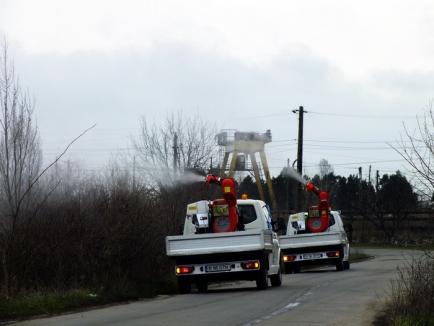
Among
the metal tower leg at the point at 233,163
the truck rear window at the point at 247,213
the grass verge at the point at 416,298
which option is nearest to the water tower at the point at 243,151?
the metal tower leg at the point at 233,163

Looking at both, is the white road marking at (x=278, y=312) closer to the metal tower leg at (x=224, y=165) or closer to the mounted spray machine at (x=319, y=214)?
the mounted spray machine at (x=319, y=214)

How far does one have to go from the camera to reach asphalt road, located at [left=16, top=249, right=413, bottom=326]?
532 inches

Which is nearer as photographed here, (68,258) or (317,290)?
(68,258)

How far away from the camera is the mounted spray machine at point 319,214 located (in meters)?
31.0

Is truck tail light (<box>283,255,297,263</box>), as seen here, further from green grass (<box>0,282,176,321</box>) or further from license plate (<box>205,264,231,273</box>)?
green grass (<box>0,282,176,321</box>)

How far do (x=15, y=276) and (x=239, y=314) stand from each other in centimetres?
520

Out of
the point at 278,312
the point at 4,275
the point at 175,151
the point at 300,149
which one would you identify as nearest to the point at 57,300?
the point at 4,275

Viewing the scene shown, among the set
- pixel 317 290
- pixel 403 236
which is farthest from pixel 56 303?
pixel 403 236

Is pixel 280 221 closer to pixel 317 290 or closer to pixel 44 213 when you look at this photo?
pixel 317 290

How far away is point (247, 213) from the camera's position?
22531mm

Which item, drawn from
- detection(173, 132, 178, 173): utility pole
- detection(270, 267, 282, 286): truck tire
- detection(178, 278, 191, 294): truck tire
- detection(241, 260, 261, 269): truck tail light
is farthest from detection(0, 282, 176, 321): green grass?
detection(173, 132, 178, 173): utility pole

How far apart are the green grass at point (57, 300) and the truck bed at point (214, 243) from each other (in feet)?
4.76

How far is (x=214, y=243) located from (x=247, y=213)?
9.13 feet

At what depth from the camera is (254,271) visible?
66.1 feet
